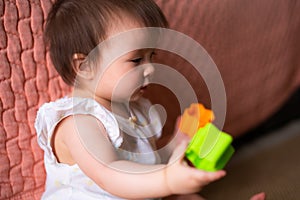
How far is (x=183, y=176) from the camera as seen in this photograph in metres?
0.61

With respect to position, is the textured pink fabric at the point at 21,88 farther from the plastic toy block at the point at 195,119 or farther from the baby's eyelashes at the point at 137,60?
the plastic toy block at the point at 195,119

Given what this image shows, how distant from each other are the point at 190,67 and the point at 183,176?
51 centimetres

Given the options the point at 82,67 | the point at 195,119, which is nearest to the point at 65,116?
the point at 82,67

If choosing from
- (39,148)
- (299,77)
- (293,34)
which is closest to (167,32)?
(39,148)

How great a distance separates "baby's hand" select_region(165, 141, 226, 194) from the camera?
1.96 ft

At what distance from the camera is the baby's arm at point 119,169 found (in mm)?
618

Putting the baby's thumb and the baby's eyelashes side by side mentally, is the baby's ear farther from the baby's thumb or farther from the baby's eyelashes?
the baby's thumb

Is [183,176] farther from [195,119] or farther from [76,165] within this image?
[76,165]

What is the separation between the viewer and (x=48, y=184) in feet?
2.84

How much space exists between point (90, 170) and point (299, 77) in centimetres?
89

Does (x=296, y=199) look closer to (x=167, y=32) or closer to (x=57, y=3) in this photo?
(x=167, y=32)

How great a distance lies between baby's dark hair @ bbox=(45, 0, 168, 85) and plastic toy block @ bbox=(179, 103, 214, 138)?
176 mm

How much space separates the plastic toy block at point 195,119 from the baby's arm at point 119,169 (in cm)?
5

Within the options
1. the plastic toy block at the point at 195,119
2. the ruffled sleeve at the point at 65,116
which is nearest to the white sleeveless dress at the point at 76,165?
the ruffled sleeve at the point at 65,116
